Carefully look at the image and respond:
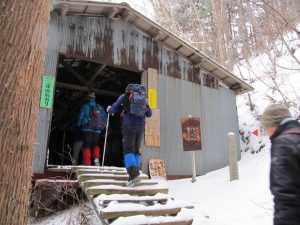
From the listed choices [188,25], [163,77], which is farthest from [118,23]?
[188,25]

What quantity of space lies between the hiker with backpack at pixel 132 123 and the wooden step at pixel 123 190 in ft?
0.58

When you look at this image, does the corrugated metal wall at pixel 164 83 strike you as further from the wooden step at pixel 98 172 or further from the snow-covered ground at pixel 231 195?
the wooden step at pixel 98 172

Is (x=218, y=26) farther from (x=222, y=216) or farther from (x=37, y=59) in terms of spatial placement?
(x=37, y=59)

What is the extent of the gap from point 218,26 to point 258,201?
14.4 metres

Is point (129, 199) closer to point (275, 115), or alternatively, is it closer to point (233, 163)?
point (275, 115)

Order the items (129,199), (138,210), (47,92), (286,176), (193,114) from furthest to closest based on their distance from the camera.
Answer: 1. (193,114)
2. (47,92)
3. (129,199)
4. (138,210)
5. (286,176)

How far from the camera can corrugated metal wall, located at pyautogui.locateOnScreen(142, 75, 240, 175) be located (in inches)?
395

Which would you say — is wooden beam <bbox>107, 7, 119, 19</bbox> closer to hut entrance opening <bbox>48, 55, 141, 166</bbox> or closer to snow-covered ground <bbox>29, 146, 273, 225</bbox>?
hut entrance opening <bbox>48, 55, 141, 166</bbox>

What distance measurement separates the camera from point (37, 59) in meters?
3.51

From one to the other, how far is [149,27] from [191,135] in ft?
11.1

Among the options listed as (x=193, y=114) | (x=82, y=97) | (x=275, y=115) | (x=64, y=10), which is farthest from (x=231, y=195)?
(x=82, y=97)

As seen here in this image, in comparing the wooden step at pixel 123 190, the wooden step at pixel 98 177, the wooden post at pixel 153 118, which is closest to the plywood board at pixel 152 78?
the wooden post at pixel 153 118

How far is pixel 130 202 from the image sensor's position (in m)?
5.53

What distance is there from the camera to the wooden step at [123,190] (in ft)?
18.8
